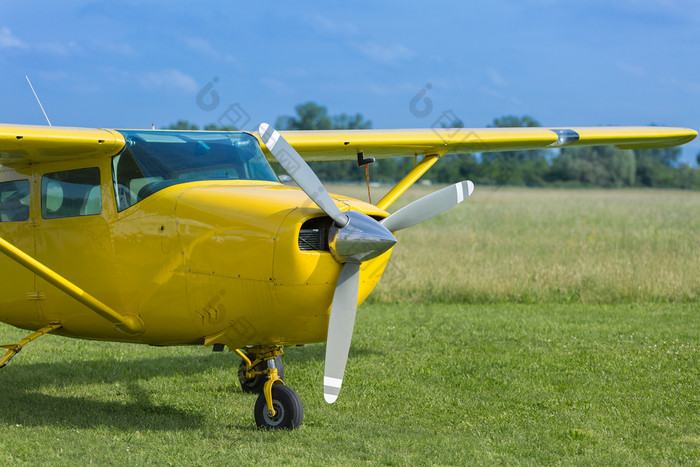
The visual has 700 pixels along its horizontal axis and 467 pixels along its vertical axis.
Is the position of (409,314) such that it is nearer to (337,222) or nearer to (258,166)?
(258,166)

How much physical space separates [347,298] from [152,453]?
1810mm

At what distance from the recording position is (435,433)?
5906 millimetres

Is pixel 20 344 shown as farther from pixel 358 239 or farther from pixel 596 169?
pixel 596 169

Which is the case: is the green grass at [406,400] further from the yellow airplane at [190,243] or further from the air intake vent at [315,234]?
the air intake vent at [315,234]

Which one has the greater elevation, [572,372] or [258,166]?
[258,166]

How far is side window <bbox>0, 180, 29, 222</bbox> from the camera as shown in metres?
6.57

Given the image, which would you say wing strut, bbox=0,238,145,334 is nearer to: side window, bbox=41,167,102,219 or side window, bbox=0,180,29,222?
side window, bbox=41,167,102,219

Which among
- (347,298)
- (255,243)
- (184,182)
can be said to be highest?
(184,182)

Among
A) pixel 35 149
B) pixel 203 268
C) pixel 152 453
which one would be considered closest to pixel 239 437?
pixel 152 453

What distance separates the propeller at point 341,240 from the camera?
4.84 meters

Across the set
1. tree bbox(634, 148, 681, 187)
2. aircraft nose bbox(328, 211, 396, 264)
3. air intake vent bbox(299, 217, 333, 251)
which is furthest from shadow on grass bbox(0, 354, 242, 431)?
tree bbox(634, 148, 681, 187)

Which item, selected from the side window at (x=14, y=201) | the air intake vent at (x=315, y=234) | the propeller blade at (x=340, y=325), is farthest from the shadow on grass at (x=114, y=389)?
the air intake vent at (x=315, y=234)

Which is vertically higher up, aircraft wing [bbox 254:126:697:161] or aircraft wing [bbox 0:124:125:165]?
aircraft wing [bbox 0:124:125:165]

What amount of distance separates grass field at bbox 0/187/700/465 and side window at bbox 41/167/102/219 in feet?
5.84
